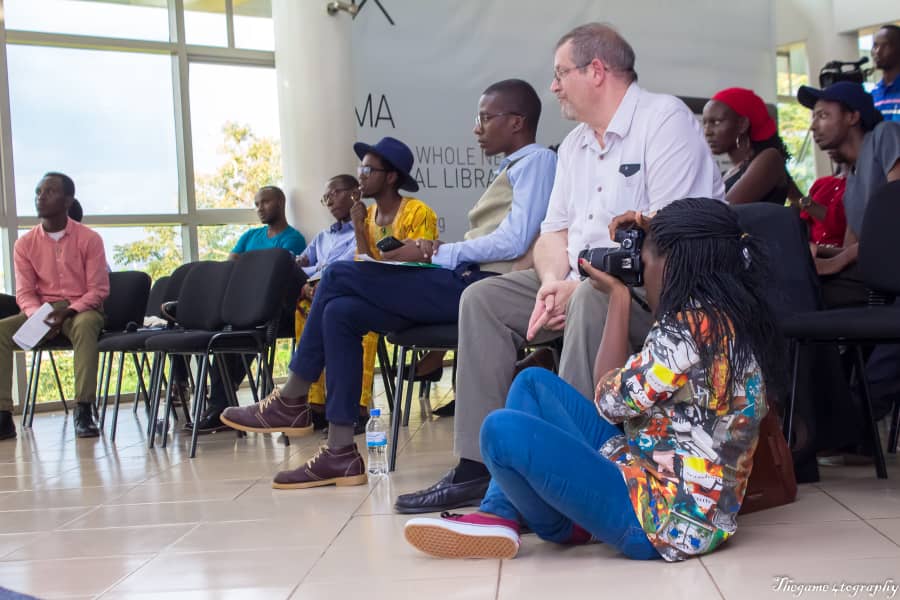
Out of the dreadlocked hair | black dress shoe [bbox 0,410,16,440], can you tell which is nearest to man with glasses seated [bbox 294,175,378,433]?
black dress shoe [bbox 0,410,16,440]

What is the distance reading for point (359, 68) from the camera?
6.29 m

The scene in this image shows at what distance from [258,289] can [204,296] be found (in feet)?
1.52

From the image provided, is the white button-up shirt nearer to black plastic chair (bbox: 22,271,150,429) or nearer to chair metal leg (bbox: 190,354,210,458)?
chair metal leg (bbox: 190,354,210,458)

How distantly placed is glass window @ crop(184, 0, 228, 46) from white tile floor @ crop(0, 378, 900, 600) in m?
4.36

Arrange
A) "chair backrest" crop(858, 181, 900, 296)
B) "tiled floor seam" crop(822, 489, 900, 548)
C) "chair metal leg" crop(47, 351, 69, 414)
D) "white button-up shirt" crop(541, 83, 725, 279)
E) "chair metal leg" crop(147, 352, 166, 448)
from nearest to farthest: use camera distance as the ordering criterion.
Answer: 1. "tiled floor seam" crop(822, 489, 900, 548)
2. "white button-up shirt" crop(541, 83, 725, 279)
3. "chair backrest" crop(858, 181, 900, 296)
4. "chair metal leg" crop(147, 352, 166, 448)
5. "chair metal leg" crop(47, 351, 69, 414)

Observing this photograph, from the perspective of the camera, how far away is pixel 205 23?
735cm

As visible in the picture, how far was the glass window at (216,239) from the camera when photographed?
291 inches

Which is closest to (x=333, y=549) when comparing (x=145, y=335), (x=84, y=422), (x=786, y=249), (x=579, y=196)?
(x=579, y=196)

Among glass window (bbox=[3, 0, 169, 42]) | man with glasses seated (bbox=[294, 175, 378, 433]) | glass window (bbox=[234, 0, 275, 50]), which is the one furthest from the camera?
glass window (bbox=[234, 0, 275, 50])

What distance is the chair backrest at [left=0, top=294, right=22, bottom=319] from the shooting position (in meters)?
5.93

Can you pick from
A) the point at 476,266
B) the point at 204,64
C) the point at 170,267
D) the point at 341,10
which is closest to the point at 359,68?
the point at 341,10

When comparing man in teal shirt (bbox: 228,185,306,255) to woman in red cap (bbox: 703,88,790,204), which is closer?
woman in red cap (bbox: 703,88,790,204)

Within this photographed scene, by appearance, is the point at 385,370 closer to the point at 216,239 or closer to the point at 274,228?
the point at 274,228

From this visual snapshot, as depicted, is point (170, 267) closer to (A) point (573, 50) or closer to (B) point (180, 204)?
(B) point (180, 204)
